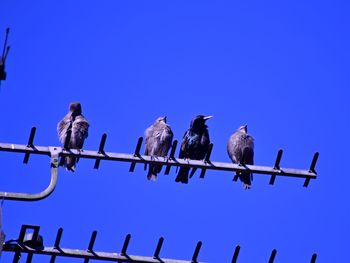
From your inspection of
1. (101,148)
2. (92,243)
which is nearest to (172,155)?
(101,148)

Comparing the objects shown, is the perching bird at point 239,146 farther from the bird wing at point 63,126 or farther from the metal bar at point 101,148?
the metal bar at point 101,148

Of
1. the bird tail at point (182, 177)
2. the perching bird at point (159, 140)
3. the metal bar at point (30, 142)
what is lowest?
the metal bar at point (30, 142)

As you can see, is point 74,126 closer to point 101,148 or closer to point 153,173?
point 153,173

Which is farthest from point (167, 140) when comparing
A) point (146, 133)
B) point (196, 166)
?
point (196, 166)

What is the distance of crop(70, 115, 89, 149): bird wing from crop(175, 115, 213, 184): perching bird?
5.11 ft

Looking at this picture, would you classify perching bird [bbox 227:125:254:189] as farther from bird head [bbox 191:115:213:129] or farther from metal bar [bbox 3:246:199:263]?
metal bar [bbox 3:246:199:263]

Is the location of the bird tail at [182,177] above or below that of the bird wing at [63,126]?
below

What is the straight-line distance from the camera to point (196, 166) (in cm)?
903

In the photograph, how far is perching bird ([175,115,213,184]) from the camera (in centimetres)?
1440

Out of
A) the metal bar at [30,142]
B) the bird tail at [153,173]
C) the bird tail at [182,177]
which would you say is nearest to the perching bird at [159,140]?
the bird tail at [153,173]

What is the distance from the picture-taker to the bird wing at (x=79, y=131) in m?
13.7

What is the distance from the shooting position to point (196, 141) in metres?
14.5

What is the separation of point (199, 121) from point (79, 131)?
2.00m

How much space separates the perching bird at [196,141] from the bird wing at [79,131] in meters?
1.56
